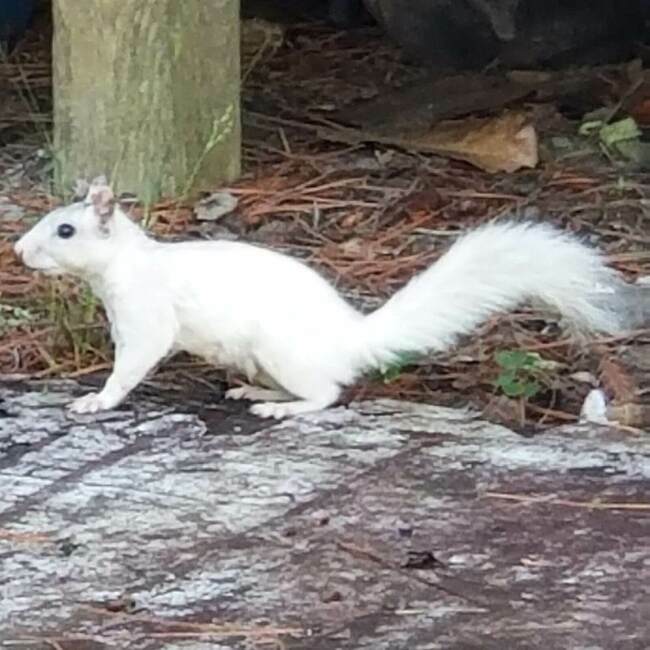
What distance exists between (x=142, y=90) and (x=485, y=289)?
4.87ft

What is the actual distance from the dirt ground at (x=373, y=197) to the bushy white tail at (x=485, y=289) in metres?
0.15

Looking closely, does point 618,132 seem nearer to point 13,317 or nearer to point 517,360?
point 517,360

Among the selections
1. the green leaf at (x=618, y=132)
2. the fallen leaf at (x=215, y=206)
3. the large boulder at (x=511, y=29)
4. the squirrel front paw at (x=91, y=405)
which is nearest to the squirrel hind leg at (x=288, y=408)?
the squirrel front paw at (x=91, y=405)

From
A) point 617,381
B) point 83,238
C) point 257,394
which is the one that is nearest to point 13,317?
point 83,238

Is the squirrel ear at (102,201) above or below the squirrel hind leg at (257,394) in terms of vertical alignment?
above

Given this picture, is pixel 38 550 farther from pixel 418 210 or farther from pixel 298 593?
pixel 418 210

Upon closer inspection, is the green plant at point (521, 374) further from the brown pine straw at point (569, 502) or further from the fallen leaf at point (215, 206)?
the fallen leaf at point (215, 206)

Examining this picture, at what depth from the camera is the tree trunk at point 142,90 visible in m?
4.36

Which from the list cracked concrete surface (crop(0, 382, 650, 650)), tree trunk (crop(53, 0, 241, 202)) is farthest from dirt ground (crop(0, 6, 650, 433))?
cracked concrete surface (crop(0, 382, 650, 650))

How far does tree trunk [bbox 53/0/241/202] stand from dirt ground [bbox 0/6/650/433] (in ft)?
0.36

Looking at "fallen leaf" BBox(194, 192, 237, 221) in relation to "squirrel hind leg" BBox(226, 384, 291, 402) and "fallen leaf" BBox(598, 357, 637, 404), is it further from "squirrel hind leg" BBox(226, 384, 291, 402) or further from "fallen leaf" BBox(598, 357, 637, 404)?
"fallen leaf" BBox(598, 357, 637, 404)

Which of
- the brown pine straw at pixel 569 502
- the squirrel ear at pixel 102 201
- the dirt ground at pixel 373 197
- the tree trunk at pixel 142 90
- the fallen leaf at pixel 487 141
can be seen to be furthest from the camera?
the fallen leaf at pixel 487 141

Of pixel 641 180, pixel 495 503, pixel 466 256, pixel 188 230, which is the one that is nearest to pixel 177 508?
pixel 495 503

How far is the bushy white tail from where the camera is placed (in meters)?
3.11
